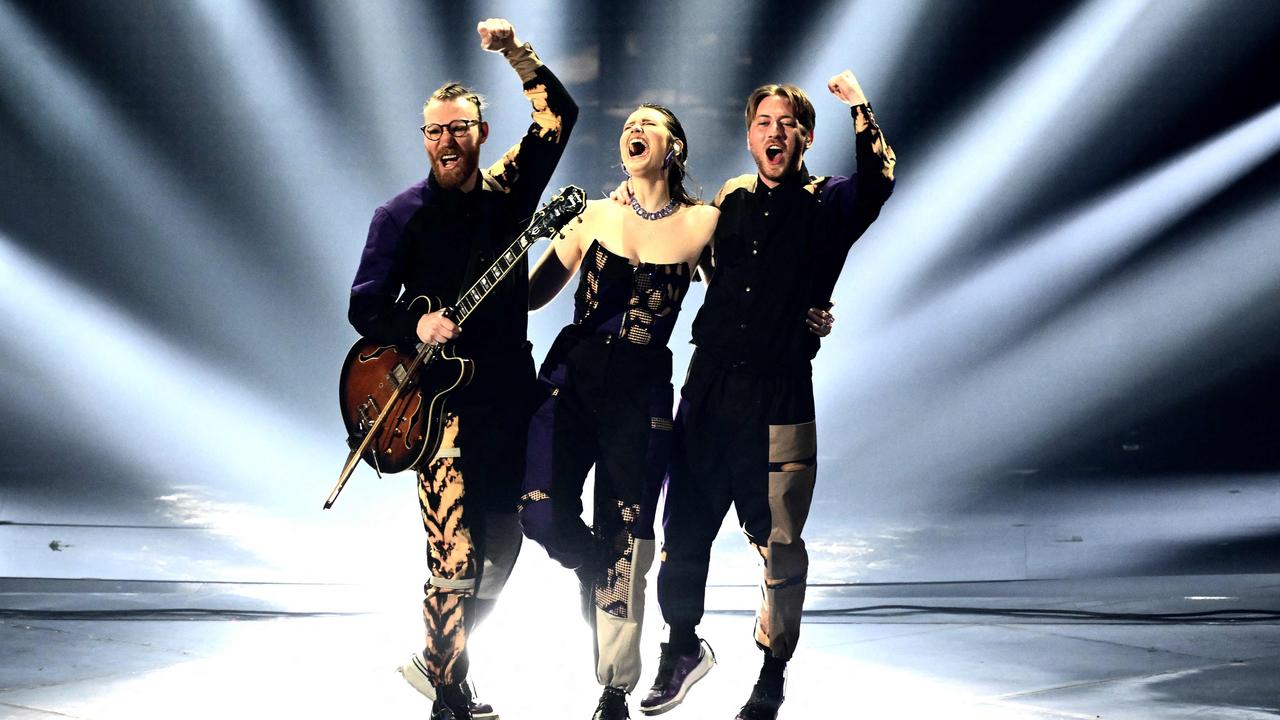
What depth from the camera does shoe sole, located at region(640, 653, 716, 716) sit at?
13.2 ft

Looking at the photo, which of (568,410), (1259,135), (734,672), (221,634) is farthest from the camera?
(1259,135)

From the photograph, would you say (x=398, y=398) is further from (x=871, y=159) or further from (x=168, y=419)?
(x=168, y=419)

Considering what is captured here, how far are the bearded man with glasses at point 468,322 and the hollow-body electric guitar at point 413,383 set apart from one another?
4cm

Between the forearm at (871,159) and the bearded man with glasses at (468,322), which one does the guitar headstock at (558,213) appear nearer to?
the bearded man with glasses at (468,322)

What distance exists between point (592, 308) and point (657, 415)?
338 mm

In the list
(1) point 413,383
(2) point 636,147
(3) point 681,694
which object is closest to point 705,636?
(3) point 681,694

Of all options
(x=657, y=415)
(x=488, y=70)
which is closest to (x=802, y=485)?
(x=657, y=415)

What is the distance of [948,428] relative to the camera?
10172 mm

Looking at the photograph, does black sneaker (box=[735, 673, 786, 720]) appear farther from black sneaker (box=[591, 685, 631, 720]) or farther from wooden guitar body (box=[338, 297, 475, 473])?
wooden guitar body (box=[338, 297, 475, 473])

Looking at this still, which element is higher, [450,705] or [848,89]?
[848,89]

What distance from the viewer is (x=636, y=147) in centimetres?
381

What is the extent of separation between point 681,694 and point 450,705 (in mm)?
664

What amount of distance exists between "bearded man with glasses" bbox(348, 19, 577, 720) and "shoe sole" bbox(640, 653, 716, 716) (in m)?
0.48

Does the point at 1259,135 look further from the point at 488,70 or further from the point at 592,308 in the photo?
the point at 592,308
